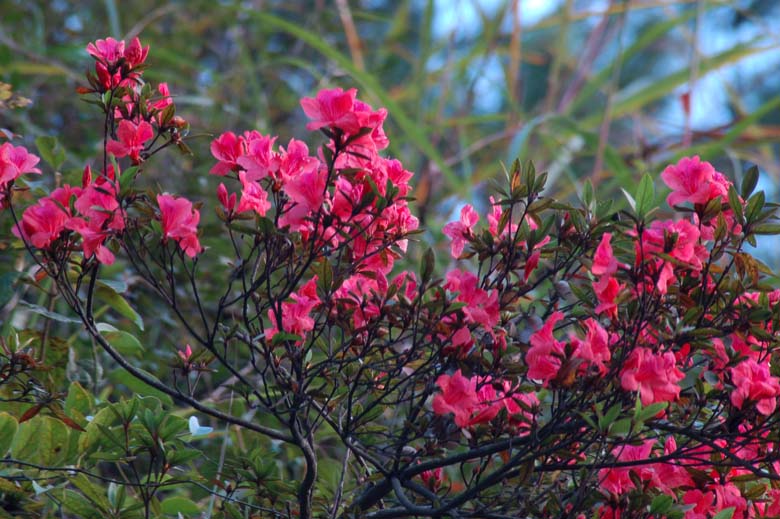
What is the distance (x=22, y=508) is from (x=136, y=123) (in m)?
0.45

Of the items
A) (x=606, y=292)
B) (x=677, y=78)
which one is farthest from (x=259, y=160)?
(x=677, y=78)

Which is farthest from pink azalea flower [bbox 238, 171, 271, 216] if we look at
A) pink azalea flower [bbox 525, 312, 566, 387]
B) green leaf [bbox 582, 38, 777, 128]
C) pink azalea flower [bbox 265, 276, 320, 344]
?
green leaf [bbox 582, 38, 777, 128]

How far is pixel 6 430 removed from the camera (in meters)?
0.98

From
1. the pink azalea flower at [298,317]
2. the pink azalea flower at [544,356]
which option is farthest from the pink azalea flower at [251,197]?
the pink azalea flower at [544,356]

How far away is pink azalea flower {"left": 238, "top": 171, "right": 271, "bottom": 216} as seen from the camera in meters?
0.91

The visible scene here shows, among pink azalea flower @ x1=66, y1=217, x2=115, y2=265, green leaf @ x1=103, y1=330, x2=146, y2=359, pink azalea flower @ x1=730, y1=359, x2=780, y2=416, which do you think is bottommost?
pink azalea flower @ x1=730, y1=359, x2=780, y2=416

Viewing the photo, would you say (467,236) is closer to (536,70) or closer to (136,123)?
(136,123)

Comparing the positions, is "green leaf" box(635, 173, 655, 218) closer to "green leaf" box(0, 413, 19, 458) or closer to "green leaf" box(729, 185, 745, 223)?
"green leaf" box(729, 185, 745, 223)

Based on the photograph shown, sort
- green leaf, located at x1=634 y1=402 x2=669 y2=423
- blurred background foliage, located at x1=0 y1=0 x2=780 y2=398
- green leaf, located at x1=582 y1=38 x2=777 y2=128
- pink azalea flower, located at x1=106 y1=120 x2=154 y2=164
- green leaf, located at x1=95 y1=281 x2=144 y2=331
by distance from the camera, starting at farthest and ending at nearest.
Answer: green leaf, located at x1=582 y1=38 x2=777 y2=128 < blurred background foliage, located at x1=0 y1=0 x2=780 y2=398 < green leaf, located at x1=95 y1=281 x2=144 y2=331 < pink azalea flower, located at x1=106 y1=120 x2=154 y2=164 < green leaf, located at x1=634 y1=402 x2=669 y2=423

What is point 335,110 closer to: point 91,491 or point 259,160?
point 259,160

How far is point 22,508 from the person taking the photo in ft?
3.24

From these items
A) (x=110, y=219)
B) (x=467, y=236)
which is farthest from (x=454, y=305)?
(x=110, y=219)

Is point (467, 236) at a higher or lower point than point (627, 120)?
lower

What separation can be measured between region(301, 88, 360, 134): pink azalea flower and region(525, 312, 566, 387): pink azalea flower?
0.88 ft
